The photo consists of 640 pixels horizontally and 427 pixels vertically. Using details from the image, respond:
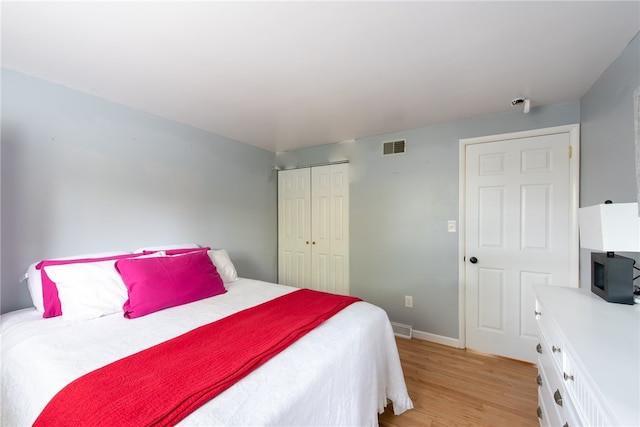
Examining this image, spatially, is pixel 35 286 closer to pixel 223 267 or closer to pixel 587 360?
pixel 223 267

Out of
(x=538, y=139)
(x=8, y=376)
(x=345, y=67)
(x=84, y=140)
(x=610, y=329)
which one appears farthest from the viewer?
(x=538, y=139)

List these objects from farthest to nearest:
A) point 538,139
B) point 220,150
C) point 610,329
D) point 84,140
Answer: point 220,150 → point 538,139 → point 84,140 → point 610,329

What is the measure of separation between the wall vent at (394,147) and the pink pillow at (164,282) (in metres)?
2.19

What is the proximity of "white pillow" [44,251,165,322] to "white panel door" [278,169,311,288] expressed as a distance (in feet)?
6.92

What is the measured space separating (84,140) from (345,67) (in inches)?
79.2

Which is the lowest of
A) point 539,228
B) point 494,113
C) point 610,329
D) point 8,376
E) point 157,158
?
point 8,376

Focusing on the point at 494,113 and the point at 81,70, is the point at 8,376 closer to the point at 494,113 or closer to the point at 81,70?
the point at 81,70

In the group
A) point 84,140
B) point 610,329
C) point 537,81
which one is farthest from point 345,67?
point 84,140

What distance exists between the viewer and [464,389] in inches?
77.3

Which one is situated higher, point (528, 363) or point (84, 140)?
point (84, 140)

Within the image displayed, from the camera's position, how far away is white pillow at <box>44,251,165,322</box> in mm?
1543

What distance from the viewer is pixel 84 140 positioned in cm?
197

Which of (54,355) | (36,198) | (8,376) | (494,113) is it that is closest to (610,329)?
(494,113)

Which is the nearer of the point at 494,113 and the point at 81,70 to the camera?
the point at 81,70
